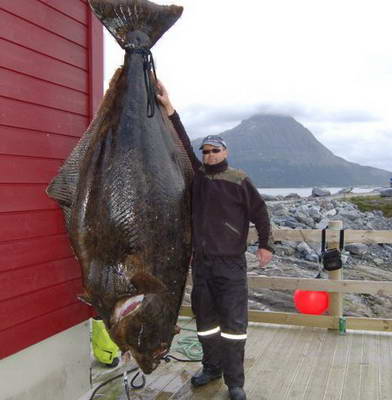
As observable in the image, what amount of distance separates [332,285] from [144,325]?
9.80ft

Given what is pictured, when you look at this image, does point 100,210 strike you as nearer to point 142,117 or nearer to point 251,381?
point 142,117

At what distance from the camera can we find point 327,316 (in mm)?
5336

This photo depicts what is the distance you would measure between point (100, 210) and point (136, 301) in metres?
0.53

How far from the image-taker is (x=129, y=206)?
9.02ft

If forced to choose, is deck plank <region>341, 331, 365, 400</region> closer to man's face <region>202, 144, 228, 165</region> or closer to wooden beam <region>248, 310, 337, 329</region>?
wooden beam <region>248, 310, 337, 329</region>

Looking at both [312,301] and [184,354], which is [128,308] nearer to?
[184,354]

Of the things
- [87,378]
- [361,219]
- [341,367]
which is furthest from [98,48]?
[361,219]

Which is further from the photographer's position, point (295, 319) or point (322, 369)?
point (295, 319)

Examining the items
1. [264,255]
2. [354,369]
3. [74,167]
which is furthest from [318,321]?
[74,167]

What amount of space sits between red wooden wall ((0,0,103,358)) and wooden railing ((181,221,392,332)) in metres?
2.37

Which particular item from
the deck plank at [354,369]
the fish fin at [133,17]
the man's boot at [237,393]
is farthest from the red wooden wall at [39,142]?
the deck plank at [354,369]

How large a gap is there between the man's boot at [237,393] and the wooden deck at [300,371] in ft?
0.45

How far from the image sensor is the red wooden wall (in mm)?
3000

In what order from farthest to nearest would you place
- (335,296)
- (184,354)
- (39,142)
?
(335,296)
(184,354)
(39,142)
